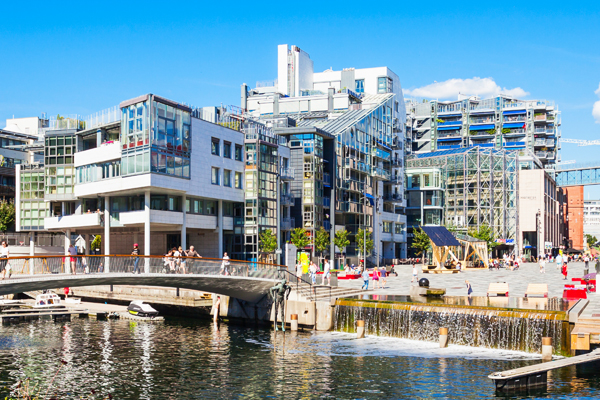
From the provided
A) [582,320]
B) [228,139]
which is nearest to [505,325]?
[582,320]

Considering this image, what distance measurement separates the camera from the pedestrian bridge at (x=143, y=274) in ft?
120

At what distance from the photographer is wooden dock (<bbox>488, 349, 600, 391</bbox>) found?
26703 mm

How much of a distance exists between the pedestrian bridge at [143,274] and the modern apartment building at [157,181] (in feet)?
54.5

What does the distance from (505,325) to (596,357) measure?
763cm

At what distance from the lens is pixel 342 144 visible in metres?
93.2

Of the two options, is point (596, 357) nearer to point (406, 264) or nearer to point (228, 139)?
point (228, 139)

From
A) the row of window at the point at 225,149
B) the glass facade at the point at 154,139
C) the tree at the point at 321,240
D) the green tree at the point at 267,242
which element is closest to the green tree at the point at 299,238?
the tree at the point at 321,240

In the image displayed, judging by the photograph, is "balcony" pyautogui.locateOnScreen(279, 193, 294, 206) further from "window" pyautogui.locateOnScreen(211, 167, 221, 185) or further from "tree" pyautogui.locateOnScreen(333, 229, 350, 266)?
"tree" pyautogui.locateOnScreen(333, 229, 350, 266)

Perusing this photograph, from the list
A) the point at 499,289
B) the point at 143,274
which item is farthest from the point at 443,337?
the point at 143,274

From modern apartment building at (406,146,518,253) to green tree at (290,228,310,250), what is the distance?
163ft

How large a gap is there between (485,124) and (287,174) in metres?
109

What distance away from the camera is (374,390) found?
27.3 m

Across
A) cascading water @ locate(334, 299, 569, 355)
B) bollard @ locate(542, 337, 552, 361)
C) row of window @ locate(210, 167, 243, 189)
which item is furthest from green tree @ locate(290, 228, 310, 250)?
bollard @ locate(542, 337, 552, 361)

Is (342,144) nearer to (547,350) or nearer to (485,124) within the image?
(547,350)
